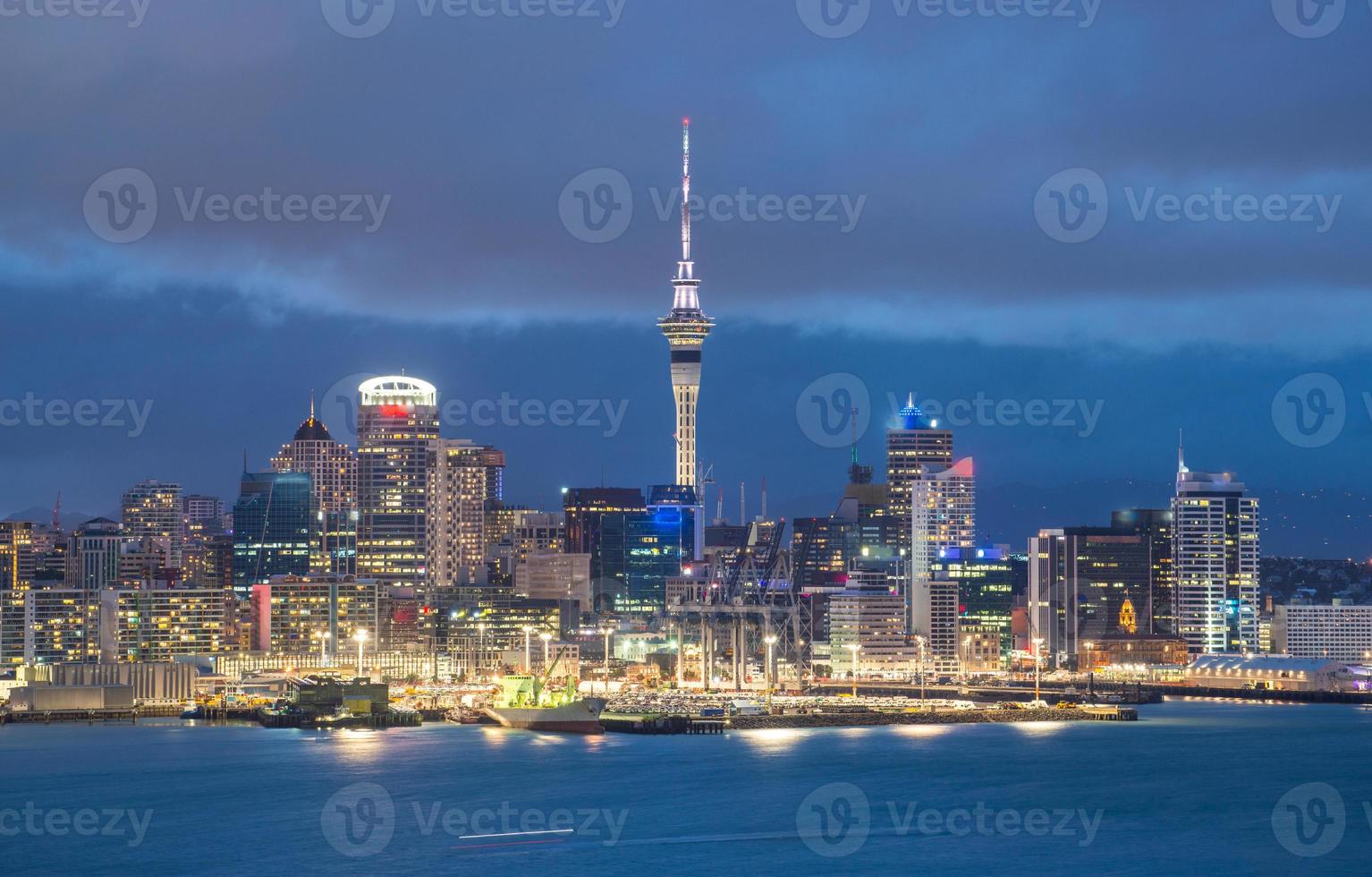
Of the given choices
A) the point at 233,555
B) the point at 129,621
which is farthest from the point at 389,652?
the point at 233,555

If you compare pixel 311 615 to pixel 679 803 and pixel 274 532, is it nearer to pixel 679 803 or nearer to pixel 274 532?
pixel 274 532

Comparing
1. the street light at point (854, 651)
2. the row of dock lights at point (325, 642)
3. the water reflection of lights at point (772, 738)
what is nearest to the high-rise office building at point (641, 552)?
the street light at point (854, 651)

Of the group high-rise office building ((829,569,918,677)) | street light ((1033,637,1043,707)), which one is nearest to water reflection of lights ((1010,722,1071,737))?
street light ((1033,637,1043,707))

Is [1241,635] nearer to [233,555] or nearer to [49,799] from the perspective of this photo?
[233,555]

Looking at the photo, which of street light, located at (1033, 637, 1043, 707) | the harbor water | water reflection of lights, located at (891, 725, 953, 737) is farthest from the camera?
street light, located at (1033, 637, 1043, 707)

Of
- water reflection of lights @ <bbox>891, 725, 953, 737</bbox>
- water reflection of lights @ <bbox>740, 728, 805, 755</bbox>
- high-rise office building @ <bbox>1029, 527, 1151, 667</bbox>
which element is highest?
high-rise office building @ <bbox>1029, 527, 1151, 667</bbox>

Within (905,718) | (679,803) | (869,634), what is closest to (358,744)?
(679,803)

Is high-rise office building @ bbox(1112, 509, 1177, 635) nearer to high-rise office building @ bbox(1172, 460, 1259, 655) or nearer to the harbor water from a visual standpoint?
high-rise office building @ bbox(1172, 460, 1259, 655)
